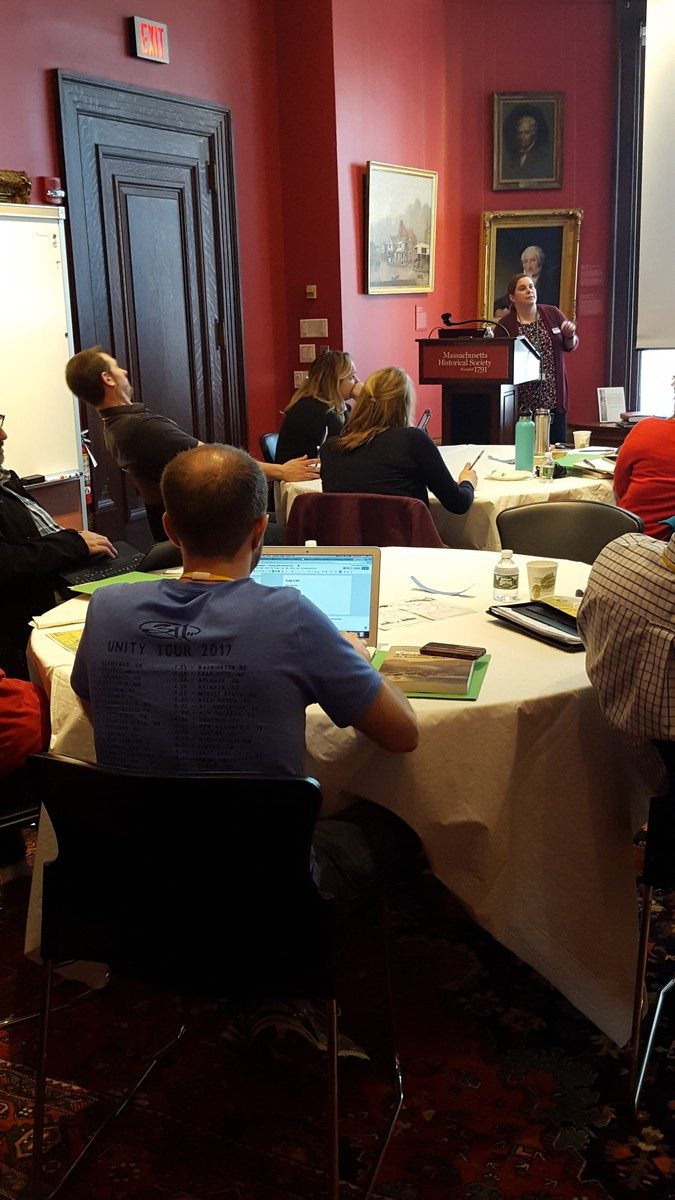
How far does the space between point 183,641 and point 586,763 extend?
96 centimetres

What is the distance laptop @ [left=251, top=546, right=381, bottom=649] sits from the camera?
242 cm

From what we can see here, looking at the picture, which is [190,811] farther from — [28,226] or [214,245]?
[214,245]

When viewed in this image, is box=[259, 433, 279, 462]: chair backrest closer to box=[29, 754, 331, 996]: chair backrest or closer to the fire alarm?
the fire alarm

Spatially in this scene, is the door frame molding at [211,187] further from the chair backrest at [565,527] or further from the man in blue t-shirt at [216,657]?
the man in blue t-shirt at [216,657]

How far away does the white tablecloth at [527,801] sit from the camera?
2.13m

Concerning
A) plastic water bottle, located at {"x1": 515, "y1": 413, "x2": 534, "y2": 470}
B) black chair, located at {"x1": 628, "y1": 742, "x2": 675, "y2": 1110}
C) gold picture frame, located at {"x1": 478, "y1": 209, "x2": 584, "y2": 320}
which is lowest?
black chair, located at {"x1": 628, "y1": 742, "x2": 675, "y2": 1110}

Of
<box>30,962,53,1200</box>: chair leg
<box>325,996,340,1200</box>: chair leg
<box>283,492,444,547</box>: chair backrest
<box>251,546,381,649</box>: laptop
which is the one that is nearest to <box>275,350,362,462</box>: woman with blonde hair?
<box>283,492,444,547</box>: chair backrest

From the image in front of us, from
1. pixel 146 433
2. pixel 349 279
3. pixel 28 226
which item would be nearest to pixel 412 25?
pixel 349 279

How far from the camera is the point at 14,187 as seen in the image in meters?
4.94

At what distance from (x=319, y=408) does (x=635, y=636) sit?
3724mm

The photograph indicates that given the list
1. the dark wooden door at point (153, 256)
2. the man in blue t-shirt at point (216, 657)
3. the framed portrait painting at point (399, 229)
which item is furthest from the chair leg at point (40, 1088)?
the framed portrait painting at point (399, 229)

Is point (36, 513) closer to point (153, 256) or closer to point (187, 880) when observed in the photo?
point (187, 880)

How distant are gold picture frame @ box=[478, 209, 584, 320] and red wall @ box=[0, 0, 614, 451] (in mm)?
111

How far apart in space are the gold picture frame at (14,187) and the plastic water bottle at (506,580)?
10.6ft
